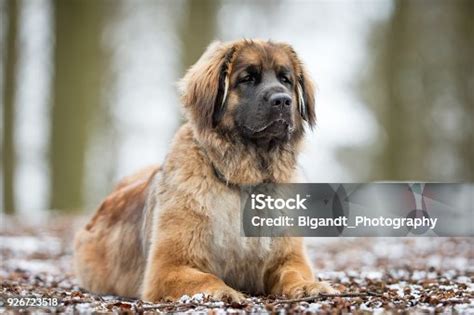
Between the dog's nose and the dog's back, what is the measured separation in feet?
4.18

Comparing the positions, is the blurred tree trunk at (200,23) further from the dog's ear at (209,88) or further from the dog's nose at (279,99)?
the dog's nose at (279,99)

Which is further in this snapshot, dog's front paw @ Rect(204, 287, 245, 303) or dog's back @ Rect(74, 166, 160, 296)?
dog's back @ Rect(74, 166, 160, 296)

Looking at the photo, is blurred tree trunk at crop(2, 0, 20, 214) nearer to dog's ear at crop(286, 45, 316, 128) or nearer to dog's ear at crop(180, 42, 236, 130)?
dog's ear at crop(180, 42, 236, 130)

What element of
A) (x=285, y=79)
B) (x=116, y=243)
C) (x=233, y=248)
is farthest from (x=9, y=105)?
(x=233, y=248)

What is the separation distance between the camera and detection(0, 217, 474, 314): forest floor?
4.02m

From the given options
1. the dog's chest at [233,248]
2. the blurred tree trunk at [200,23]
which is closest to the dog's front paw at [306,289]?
the dog's chest at [233,248]

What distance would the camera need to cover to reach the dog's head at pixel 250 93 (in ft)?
15.5

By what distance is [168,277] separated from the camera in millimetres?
4578

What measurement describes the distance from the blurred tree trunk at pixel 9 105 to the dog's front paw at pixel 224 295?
1045 centimetres

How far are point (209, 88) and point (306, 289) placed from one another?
161cm

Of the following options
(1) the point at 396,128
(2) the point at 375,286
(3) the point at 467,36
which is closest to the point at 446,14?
(3) the point at 467,36

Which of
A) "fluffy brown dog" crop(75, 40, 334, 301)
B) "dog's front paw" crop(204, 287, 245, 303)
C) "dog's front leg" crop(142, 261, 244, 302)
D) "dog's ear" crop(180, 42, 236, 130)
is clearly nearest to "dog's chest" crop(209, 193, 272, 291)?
"fluffy brown dog" crop(75, 40, 334, 301)

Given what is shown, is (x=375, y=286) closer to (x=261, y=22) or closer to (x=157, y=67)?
(x=261, y=22)

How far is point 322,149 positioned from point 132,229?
571 inches
